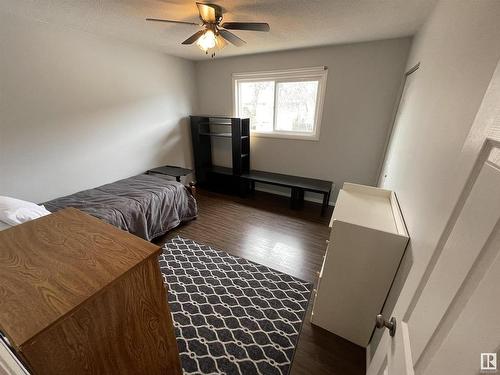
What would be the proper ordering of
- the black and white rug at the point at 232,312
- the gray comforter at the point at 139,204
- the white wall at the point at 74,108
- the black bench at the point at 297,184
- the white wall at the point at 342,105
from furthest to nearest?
the black bench at the point at 297,184
the white wall at the point at 342,105
the gray comforter at the point at 139,204
the white wall at the point at 74,108
the black and white rug at the point at 232,312

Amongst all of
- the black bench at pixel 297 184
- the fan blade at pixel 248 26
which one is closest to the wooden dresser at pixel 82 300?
the fan blade at pixel 248 26

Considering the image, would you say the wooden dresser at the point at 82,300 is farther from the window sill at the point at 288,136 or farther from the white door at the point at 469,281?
the window sill at the point at 288,136

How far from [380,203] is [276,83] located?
8.67ft

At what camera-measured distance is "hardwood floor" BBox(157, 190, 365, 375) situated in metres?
1.42

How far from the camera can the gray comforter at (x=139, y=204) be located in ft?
7.20

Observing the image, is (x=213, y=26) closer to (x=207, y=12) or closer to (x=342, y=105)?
(x=207, y=12)

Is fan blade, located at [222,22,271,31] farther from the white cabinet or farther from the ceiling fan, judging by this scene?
the white cabinet

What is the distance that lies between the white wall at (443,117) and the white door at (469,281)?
0.26 ft

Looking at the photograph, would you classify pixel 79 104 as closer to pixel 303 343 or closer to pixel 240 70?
pixel 240 70

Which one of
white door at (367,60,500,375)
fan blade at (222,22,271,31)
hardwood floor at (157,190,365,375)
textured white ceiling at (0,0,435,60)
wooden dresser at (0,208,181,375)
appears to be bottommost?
hardwood floor at (157,190,365,375)

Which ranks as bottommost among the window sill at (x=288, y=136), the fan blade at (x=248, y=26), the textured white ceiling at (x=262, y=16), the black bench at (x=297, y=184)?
the black bench at (x=297, y=184)

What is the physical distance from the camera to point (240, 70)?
3613 millimetres

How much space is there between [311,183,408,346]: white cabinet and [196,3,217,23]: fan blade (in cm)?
191

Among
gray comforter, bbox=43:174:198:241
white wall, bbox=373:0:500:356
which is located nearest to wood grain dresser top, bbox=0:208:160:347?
white wall, bbox=373:0:500:356
